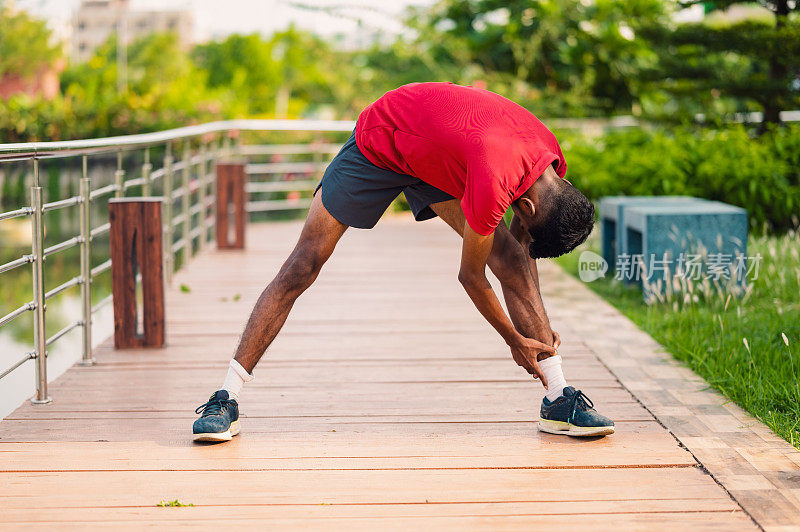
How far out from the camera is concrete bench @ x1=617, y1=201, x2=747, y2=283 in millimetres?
5117

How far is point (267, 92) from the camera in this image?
46.1 m

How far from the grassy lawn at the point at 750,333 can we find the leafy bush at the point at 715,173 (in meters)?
0.56

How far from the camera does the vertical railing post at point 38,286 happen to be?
11.0ft

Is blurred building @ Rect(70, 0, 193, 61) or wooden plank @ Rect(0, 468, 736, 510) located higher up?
blurred building @ Rect(70, 0, 193, 61)

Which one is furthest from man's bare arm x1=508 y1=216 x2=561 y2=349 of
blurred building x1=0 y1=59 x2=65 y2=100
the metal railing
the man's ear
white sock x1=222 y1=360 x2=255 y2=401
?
blurred building x1=0 y1=59 x2=65 y2=100

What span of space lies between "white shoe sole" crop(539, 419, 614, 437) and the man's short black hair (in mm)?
562

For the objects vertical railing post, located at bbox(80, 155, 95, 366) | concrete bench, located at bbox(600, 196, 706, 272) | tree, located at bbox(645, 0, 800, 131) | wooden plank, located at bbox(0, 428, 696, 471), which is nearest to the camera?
wooden plank, located at bbox(0, 428, 696, 471)

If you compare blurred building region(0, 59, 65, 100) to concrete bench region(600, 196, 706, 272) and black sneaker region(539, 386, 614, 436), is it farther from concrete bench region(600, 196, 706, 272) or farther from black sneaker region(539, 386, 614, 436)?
black sneaker region(539, 386, 614, 436)

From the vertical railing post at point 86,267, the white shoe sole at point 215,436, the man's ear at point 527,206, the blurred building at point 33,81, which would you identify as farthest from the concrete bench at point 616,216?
the blurred building at point 33,81

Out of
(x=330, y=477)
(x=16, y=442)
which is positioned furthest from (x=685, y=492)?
(x=16, y=442)

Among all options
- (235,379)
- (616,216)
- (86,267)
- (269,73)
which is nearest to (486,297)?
(235,379)

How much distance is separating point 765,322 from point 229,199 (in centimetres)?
426

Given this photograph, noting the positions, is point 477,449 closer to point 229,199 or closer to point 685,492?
point 685,492

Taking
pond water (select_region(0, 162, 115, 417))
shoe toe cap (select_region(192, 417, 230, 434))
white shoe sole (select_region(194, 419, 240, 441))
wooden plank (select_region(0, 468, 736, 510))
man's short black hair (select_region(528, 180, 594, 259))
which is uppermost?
man's short black hair (select_region(528, 180, 594, 259))
